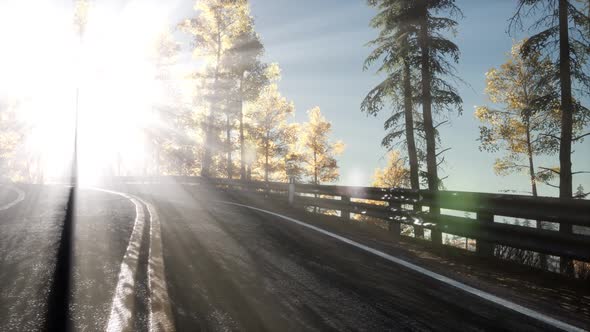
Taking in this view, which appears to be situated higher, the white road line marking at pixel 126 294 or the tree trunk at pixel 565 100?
the tree trunk at pixel 565 100

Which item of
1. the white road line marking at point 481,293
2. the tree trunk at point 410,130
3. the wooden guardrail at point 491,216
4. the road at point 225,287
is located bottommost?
the white road line marking at point 481,293

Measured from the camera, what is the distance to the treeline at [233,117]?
→ 25.4 meters

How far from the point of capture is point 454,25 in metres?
14.7

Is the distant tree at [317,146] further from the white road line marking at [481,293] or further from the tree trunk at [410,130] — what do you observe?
the white road line marking at [481,293]

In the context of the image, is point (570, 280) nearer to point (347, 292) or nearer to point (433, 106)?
point (347, 292)

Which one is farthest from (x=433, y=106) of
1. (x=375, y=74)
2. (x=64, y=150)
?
A: (x=64, y=150)

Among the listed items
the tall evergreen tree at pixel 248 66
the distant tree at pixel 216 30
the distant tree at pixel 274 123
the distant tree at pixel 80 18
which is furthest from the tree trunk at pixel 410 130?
the distant tree at pixel 80 18

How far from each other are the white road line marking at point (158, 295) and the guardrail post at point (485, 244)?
4.82m

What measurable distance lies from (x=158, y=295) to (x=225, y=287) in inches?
23.3

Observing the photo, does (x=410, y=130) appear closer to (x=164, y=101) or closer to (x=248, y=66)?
(x=248, y=66)

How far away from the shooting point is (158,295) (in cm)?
296

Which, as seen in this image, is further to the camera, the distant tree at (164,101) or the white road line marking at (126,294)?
the distant tree at (164,101)

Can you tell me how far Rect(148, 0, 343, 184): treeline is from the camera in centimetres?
2536

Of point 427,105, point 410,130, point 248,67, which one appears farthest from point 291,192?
point 248,67
